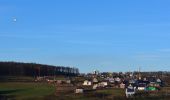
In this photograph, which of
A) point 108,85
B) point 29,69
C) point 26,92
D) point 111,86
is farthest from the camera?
point 29,69

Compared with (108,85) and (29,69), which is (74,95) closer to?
(108,85)

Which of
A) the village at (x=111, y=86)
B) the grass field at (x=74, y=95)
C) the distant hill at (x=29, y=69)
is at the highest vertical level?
the distant hill at (x=29, y=69)

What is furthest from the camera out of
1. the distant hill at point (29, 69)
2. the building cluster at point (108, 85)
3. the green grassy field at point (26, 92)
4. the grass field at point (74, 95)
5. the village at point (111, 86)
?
the distant hill at point (29, 69)

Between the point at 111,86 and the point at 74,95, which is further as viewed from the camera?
the point at 111,86

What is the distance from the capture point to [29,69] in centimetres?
16075

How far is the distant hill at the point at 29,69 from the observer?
14550cm

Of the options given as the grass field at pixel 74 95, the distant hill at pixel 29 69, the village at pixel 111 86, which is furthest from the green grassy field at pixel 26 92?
the distant hill at pixel 29 69

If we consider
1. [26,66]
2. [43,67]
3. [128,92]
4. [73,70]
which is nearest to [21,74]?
[26,66]

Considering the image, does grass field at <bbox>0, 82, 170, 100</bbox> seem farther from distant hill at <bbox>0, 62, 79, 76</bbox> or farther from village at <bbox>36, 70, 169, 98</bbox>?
distant hill at <bbox>0, 62, 79, 76</bbox>

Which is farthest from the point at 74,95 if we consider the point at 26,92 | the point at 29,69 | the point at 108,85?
the point at 29,69

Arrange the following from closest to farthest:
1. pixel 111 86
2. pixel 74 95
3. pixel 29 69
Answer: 1. pixel 74 95
2. pixel 111 86
3. pixel 29 69

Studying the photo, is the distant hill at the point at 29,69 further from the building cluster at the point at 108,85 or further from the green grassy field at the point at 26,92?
the green grassy field at the point at 26,92

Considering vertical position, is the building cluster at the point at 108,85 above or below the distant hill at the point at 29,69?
below

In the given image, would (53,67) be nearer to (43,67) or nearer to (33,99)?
(43,67)
